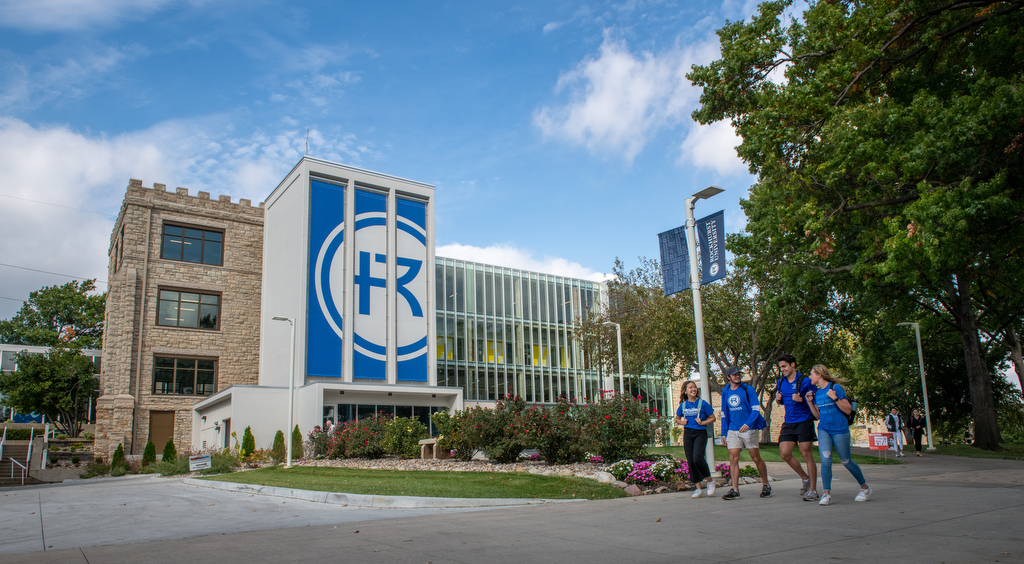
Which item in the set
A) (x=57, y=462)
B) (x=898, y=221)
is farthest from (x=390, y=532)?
(x=57, y=462)

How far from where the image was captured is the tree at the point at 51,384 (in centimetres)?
3944

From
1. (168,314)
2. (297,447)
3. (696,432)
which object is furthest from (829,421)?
(168,314)

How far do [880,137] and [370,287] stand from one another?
25.4m

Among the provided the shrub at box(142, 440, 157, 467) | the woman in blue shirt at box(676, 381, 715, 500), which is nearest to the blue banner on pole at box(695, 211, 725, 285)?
the woman in blue shirt at box(676, 381, 715, 500)

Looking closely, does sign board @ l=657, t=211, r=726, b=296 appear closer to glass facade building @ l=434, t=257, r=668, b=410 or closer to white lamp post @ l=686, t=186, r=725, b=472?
white lamp post @ l=686, t=186, r=725, b=472

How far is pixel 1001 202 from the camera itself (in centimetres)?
1213

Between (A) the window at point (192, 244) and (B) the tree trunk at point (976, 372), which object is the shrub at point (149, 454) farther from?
(B) the tree trunk at point (976, 372)

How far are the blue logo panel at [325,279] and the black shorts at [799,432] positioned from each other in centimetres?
2619

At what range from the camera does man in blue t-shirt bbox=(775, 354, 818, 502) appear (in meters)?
8.56

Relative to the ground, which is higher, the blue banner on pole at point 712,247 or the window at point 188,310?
the window at point 188,310

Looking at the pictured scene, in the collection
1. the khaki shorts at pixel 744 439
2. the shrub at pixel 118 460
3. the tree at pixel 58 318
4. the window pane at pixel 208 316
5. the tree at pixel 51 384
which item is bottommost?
the shrub at pixel 118 460

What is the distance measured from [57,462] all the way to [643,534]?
3119 centimetres

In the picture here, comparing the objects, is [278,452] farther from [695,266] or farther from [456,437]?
[695,266]

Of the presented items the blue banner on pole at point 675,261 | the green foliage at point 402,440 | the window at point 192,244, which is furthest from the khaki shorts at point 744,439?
the window at point 192,244
